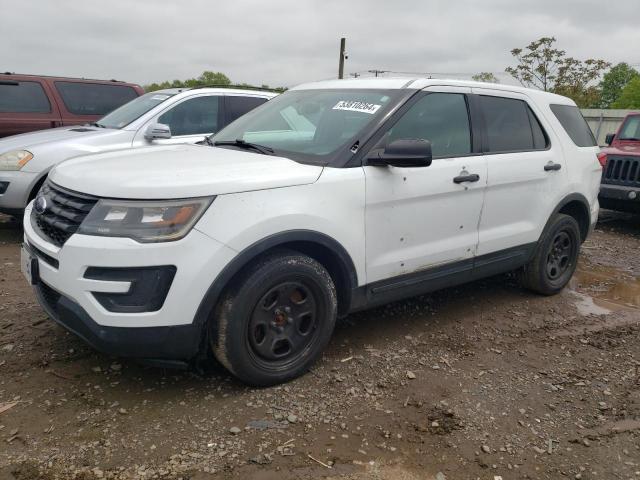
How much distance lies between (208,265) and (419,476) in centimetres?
138

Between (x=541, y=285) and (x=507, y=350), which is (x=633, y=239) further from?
(x=507, y=350)

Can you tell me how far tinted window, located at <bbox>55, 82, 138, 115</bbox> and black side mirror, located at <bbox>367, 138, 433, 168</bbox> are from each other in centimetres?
686

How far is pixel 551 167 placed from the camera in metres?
4.52

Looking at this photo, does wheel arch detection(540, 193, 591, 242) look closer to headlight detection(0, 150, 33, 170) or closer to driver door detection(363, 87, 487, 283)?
driver door detection(363, 87, 487, 283)

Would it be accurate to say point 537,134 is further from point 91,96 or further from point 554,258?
point 91,96

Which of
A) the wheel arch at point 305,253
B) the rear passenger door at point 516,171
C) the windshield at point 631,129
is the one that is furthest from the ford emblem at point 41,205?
the windshield at point 631,129

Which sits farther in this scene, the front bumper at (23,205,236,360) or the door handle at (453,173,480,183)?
the door handle at (453,173,480,183)

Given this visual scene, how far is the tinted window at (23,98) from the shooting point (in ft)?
26.5

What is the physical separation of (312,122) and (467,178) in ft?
3.74

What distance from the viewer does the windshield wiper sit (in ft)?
11.4

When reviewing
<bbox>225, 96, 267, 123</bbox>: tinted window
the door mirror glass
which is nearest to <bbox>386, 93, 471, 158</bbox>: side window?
the door mirror glass

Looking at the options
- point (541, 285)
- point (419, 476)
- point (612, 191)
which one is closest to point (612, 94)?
point (612, 191)

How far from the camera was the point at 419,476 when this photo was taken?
2.45 metres

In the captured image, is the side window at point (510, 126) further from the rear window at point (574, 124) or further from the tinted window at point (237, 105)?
the tinted window at point (237, 105)
